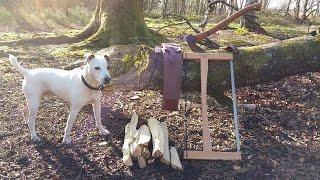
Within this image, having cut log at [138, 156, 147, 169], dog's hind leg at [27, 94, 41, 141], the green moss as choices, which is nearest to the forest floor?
cut log at [138, 156, 147, 169]

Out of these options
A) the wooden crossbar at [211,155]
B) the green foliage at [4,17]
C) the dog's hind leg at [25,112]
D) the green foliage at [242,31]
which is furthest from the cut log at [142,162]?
the green foliage at [4,17]

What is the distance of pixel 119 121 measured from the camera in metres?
5.86

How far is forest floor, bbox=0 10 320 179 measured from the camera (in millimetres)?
4512

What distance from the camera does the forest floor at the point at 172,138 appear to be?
4.51 metres

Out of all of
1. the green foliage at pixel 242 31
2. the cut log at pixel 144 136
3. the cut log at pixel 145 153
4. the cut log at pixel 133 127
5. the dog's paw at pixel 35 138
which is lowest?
the dog's paw at pixel 35 138

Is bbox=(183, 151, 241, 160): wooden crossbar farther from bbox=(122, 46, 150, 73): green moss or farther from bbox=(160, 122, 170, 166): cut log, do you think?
bbox=(122, 46, 150, 73): green moss

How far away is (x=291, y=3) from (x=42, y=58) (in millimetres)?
31216

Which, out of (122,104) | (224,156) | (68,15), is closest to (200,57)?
(224,156)

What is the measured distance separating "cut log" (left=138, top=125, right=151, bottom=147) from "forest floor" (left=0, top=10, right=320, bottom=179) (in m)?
0.31

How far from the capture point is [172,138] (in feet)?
17.5

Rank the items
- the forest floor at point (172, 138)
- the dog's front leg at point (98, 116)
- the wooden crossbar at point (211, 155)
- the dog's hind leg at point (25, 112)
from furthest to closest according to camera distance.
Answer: the dog's hind leg at point (25, 112)
the dog's front leg at point (98, 116)
the wooden crossbar at point (211, 155)
the forest floor at point (172, 138)

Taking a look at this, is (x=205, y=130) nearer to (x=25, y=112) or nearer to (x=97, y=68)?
(x=97, y=68)

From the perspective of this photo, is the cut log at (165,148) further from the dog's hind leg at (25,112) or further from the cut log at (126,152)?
the dog's hind leg at (25,112)

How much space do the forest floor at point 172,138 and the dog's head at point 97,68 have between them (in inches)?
39.6
